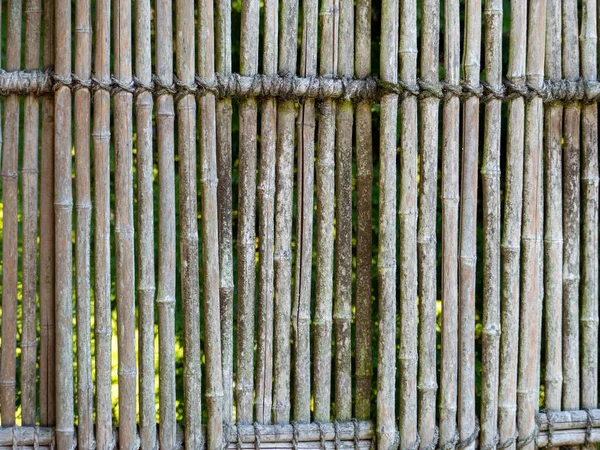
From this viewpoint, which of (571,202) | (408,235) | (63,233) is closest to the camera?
(63,233)

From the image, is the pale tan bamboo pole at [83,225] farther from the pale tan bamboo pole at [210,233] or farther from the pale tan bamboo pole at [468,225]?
the pale tan bamboo pole at [468,225]

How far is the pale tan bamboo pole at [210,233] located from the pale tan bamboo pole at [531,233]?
2.97 feet

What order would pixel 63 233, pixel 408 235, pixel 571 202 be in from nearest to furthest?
pixel 63 233, pixel 408 235, pixel 571 202

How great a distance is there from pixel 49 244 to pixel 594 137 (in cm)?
166

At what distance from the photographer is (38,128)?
210cm

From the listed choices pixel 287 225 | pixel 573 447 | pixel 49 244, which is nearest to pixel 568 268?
pixel 573 447

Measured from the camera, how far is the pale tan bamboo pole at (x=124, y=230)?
80.3 inches

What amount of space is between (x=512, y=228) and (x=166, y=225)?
3.32ft

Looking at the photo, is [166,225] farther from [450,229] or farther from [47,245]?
[450,229]

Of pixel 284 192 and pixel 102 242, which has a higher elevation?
pixel 284 192

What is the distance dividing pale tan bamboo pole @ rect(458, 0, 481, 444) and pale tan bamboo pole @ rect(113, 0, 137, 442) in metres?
0.95

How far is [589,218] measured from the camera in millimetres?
2273

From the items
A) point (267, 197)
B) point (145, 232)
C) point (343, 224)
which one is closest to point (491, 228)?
point (343, 224)

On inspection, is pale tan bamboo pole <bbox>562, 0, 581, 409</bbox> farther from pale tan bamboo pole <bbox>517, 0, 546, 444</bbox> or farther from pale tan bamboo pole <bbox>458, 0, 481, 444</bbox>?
pale tan bamboo pole <bbox>458, 0, 481, 444</bbox>
